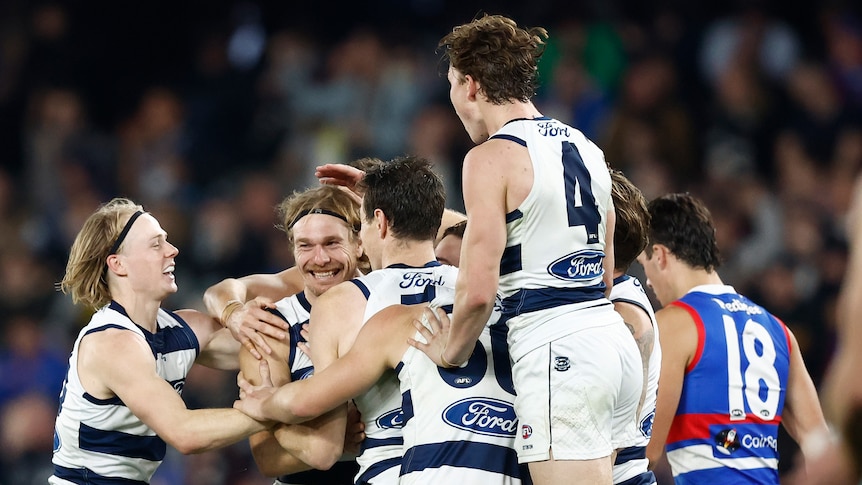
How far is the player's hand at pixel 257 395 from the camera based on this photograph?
425cm

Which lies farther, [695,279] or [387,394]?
[695,279]

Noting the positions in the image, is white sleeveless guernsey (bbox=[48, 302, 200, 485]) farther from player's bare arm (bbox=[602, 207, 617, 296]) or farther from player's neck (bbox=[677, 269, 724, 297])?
player's neck (bbox=[677, 269, 724, 297])

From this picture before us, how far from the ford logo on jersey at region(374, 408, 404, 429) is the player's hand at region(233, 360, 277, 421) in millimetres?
471

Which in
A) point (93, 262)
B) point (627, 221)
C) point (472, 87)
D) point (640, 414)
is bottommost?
point (640, 414)

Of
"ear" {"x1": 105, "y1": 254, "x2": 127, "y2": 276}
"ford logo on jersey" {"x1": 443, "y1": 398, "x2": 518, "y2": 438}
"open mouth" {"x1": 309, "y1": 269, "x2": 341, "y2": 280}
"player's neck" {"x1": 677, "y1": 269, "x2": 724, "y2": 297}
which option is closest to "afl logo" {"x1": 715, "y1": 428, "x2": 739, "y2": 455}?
"player's neck" {"x1": 677, "y1": 269, "x2": 724, "y2": 297}

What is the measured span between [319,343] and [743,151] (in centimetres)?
682

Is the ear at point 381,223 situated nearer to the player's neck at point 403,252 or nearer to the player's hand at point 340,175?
the player's neck at point 403,252

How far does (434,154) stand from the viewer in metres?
10.3

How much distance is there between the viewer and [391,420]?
414 cm

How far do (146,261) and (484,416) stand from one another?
1.79m

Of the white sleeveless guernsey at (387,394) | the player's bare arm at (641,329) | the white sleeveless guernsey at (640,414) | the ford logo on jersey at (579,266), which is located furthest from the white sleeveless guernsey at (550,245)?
the white sleeveless guernsey at (640,414)

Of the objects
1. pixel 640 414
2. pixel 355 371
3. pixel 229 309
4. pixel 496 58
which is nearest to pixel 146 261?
pixel 229 309

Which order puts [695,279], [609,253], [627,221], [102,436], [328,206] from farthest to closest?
[695,279]
[328,206]
[627,221]
[102,436]
[609,253]

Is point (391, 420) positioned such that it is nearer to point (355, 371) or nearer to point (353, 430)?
point (353, 430)
